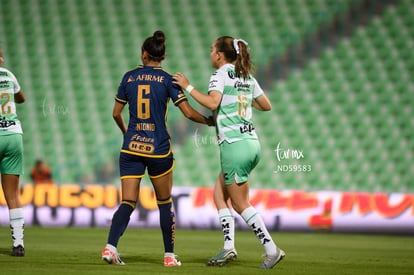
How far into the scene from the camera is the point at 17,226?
24.2 ft

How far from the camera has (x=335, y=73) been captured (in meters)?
15.5

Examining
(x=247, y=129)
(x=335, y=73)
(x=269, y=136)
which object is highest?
(x=335, y=73)

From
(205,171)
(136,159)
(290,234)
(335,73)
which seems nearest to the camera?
(136,159)

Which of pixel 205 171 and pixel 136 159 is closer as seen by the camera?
pixel 136 159

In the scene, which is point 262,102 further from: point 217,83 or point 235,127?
point 217,83

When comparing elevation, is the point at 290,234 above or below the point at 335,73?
below

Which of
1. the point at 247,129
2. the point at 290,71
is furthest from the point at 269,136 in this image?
the point at 247,129

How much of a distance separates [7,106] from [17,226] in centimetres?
112

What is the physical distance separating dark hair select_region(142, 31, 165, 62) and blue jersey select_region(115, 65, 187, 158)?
0.12m

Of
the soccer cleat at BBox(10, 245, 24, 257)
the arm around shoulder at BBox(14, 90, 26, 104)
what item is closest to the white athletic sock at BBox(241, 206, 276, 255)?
the soccer cleat at BBox(10, 245, 24, 257)

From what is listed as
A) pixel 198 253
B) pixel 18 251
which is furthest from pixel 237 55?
pixel 18 251

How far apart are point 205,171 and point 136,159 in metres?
7.96

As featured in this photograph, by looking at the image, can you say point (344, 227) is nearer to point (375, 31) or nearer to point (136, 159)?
point (375, 31)

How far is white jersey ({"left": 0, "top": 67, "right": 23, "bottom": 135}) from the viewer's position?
7.38 metres
